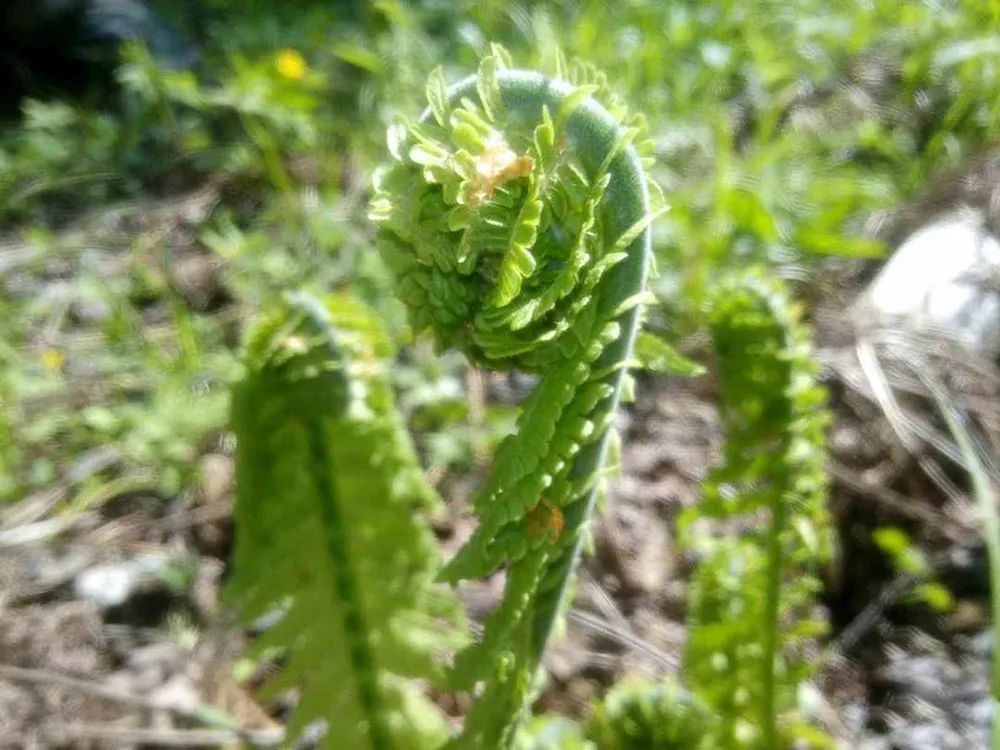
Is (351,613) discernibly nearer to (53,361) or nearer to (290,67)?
(53,361)

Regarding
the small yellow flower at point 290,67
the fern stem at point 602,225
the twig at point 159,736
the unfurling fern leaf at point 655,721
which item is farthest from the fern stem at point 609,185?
the small yellow flower at point 290,67

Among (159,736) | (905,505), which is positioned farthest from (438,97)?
(905,505)

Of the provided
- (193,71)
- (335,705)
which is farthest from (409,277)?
(193,71)

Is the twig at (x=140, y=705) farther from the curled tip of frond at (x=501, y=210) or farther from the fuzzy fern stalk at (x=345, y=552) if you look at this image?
the curled tip of frond at (x=501, y=210)

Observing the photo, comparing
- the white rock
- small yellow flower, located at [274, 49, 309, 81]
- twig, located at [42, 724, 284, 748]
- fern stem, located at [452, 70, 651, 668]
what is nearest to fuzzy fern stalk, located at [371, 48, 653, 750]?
fern stem, located at [452, 70, 651, 668]

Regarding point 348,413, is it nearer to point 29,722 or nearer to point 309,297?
point 309,297

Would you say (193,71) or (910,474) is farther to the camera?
A: (193,71)
